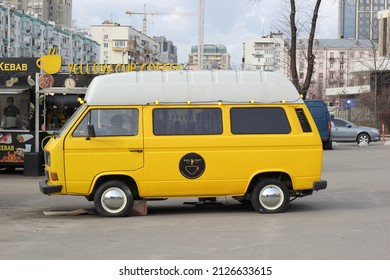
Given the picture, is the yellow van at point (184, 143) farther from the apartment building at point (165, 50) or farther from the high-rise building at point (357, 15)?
the apartment building at point (165, 50)

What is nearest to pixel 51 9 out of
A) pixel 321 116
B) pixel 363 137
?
pixel 363 137

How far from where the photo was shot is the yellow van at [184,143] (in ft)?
36.1

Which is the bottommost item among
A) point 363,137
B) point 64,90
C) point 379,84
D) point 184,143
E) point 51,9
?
point 363,137

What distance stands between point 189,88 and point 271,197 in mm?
2410

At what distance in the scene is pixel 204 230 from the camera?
9.90 meters

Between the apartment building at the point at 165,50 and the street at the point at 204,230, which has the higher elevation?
the apartment building at the point at 165,50

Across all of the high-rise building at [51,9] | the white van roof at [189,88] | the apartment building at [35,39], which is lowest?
the white van roof at [189,88]

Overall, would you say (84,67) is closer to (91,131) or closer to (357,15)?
(91,131)

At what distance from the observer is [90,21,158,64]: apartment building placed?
14762 cm

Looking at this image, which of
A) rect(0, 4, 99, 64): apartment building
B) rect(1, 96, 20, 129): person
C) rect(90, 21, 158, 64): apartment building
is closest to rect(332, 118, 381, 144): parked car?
rect(1, 96, 20, 129): person

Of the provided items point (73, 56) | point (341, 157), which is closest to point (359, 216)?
point (341, 157)

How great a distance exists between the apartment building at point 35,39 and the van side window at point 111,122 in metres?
89.1

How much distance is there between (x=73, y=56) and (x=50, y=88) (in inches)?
4439

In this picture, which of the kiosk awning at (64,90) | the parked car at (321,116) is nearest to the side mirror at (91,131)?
the kiosk awning at (64,90)
